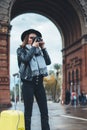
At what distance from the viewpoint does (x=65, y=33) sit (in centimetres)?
6009

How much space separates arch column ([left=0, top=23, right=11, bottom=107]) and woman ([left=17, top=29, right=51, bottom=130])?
38.8 metres

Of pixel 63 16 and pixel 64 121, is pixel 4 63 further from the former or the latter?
pixel 64 121

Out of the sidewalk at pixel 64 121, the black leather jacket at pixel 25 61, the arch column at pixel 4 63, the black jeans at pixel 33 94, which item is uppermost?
the arch column at pixel 4 63

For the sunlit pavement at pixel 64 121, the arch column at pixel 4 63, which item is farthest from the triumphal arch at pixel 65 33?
the sunlit pavement at pixel 64 121

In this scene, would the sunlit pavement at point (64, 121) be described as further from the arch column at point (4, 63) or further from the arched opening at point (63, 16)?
the arched opening at point (63, 16)

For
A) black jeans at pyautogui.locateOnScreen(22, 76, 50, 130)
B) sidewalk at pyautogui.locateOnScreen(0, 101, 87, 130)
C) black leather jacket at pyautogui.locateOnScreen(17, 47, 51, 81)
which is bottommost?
sidewalk at pyautogui.locateOnScreen(0, 101, 87, 130)

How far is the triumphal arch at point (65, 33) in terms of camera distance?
48319mm

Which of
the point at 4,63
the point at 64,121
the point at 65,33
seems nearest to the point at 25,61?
the point at 64,121

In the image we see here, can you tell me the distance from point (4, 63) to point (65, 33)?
552 inches

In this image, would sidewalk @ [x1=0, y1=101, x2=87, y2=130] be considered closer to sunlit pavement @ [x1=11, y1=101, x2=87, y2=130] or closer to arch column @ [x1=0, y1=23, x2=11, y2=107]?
sunlit pavement @ [x1=11, y1=101, x2=87, y2=130]

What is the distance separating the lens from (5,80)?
47.4 meters

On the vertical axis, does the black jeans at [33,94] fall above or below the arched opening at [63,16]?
below

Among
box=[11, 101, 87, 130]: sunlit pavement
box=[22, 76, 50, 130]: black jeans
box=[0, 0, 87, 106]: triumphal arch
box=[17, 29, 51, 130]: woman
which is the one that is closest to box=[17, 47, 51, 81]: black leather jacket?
box=[17, 29, 51, 130]: woman

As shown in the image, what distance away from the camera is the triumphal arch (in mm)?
48319
